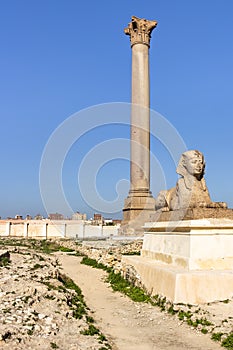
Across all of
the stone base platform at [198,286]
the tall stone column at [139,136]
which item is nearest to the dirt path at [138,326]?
the stone base platform at [198,286]

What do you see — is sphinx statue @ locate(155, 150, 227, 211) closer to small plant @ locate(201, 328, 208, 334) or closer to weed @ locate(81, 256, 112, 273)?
small plant @ locate(201, 328, 208, 334)

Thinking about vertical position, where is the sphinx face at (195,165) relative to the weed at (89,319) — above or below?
above

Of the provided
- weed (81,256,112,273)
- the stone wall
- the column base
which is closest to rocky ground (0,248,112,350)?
weed (81,256,112,273)

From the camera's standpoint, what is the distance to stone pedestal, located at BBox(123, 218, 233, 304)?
22.9 ft

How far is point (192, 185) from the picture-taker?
339 inches

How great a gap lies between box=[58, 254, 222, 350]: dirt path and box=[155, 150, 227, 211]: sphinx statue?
7.47ft

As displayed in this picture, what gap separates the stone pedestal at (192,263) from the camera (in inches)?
274

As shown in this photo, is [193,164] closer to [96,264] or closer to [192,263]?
[192,263]

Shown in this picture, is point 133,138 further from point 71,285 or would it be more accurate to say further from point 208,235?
point 208,235

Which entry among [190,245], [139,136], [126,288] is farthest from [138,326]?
[139,136]

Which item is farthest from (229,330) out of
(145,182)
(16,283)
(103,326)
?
(145,182)

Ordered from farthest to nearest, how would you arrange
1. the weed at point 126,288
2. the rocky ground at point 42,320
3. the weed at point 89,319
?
the weed at point 126,288, the weed at point 89,319, the rocky ground at point 42,320

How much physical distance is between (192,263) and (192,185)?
181cm

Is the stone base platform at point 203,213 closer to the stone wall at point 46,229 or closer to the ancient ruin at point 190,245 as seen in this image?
the ancient ruin at point 190,245
